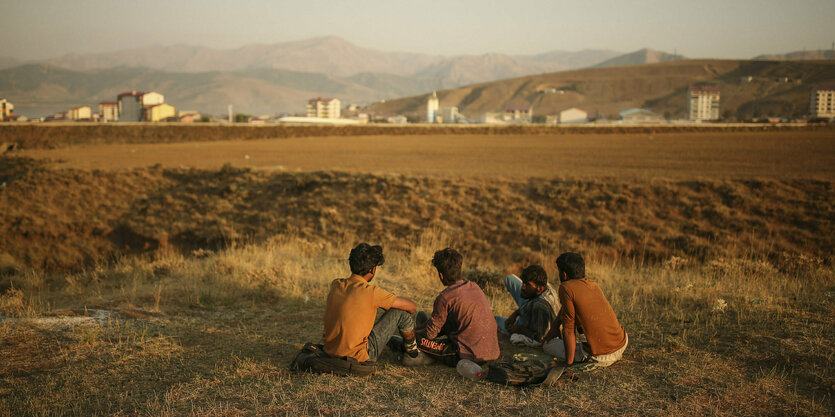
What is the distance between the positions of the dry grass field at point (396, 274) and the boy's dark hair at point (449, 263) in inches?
39.3

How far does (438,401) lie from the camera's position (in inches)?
191

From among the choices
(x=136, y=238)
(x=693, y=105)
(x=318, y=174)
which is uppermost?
(x=693, y=105)

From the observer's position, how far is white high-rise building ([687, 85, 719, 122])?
14288 cm

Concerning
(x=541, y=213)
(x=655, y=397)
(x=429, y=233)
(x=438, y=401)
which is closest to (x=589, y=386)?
(x=655, y=397)

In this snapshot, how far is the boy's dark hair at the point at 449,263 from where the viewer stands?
5.68 meters

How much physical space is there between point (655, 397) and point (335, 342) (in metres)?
3.03

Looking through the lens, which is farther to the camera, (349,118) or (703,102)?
(703,102)

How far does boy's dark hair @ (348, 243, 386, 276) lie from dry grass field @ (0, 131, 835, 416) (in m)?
1.07

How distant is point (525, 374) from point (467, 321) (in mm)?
827

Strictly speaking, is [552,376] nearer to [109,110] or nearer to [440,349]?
[440,349]

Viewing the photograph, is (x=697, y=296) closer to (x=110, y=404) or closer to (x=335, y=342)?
Answer: (x=335, y=342)

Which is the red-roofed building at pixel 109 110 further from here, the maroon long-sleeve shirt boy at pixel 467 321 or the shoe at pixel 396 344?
the maroon long-sleeve shirt boy at pixel 467 321

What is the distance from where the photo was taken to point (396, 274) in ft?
36.0

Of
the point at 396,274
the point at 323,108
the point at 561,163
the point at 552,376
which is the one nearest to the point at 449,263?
the point at 552,376
